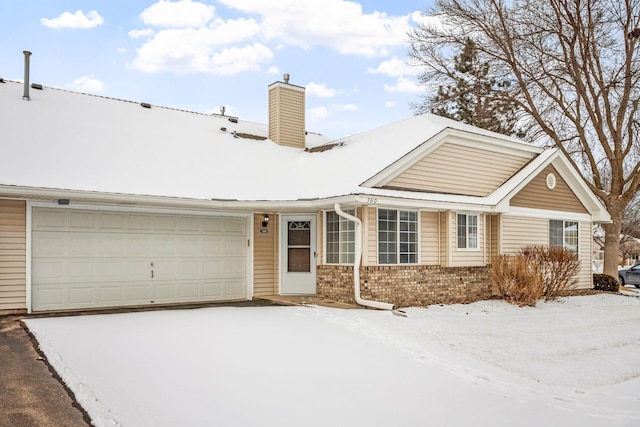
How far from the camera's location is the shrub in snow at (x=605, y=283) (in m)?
17.3

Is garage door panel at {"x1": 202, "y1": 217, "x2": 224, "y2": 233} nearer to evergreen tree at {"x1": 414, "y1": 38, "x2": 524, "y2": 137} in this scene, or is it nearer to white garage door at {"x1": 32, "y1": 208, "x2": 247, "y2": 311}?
white garage door at {"x1": 32, "y1": 208, "x2": 247, "y2": 311}

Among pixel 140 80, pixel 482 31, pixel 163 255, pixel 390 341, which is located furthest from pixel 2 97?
pixel 482 31

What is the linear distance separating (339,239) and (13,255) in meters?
6.56

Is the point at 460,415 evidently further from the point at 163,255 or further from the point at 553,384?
the point at 163,255

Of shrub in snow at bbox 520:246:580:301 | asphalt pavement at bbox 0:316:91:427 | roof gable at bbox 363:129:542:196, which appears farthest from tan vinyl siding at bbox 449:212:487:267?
asphalt pavement at bbox 0:316:91:427

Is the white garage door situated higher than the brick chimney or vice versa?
the brick chimney

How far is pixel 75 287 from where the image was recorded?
1058 cm

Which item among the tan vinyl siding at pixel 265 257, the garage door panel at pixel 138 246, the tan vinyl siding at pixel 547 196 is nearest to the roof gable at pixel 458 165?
the tan vinyl siding at pixel 547 196

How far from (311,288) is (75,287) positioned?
5.30 meters

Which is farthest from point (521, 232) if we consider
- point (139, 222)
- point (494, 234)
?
point (139, 222)

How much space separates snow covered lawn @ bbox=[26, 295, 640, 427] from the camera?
17.0 feet

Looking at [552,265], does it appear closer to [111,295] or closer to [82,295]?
[111,295]

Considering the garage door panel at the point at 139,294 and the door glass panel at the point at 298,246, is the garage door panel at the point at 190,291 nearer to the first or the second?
the garage door panel at the point at 139,294

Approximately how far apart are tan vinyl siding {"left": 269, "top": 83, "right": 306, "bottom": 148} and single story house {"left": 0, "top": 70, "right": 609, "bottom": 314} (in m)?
1.24
